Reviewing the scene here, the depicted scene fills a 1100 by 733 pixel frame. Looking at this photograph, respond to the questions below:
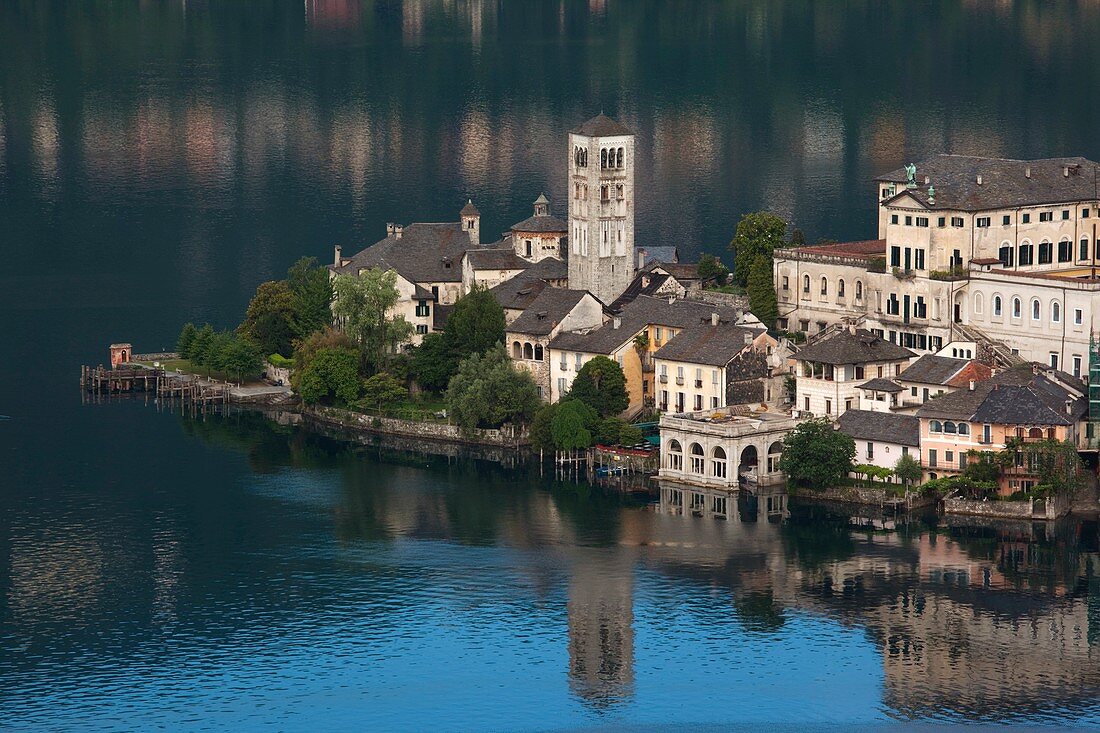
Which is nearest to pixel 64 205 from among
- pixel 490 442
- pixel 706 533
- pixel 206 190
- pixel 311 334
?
pixel 206 190

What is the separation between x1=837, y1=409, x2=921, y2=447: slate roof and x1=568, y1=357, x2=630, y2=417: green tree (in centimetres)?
1167

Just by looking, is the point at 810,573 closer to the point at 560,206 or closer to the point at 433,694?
the point at 433,694

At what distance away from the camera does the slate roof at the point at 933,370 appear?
105062 mm

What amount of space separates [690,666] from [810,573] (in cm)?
1136

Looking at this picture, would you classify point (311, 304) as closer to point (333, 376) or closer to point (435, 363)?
point (333, 376)

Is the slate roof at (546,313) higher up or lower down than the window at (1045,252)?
lower down

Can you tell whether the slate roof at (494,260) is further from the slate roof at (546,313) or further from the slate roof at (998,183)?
the slate roof at (998,183)

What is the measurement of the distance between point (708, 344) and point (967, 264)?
12413mm

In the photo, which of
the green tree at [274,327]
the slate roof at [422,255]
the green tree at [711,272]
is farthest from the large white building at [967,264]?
the green tree at [274,327]

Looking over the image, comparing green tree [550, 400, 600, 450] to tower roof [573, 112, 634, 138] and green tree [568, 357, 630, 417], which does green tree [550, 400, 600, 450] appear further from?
tower roof [573, 112, 634, 138]

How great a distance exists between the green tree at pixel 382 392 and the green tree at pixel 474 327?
2999 millimetres

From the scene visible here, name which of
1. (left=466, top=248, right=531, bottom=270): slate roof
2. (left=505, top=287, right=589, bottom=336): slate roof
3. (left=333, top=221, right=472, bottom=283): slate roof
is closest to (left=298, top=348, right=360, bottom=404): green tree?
(left=333, top=221, right=472, bottom=283): slate roof

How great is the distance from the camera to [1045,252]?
117 meters

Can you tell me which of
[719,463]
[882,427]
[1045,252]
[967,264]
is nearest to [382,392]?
[719,463]
